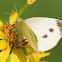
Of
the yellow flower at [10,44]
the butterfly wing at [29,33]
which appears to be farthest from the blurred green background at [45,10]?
the butterfly wing at [29,33]

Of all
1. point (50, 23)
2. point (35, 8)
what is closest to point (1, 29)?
point (50, 23)

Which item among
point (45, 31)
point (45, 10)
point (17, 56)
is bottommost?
point (17, 56)

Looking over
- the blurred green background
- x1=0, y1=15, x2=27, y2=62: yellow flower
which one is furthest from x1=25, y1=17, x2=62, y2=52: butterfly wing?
the blurred green background

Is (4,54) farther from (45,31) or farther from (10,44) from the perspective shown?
(45,31)

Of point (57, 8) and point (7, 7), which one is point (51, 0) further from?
point (7, 7)

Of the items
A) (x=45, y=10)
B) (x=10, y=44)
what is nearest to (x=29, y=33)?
(x=10, y=44)

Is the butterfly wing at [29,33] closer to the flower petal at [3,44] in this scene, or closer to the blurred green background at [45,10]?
the flower petal at [3,44]
